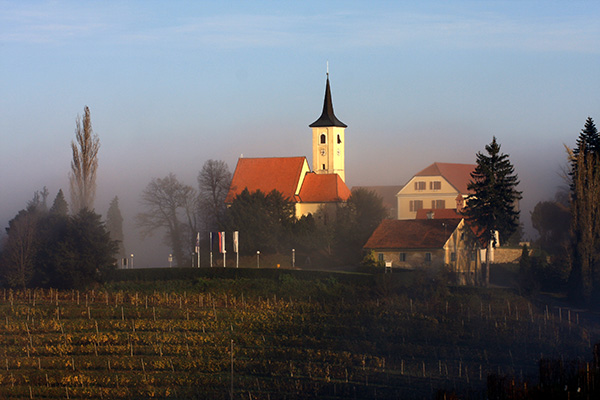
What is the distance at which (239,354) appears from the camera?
36312 millimetres

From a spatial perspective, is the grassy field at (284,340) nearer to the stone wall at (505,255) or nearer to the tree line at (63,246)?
the tree line at (63,246)

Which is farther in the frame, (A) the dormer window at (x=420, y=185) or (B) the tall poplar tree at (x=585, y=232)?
(A) the dormer window at (x=420, y=185)

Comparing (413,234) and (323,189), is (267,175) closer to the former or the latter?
Answer: (323,189)

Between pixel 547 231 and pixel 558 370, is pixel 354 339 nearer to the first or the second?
pixel 558 370

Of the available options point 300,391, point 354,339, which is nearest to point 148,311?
point 354,339

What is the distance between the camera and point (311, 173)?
80875 millimetres

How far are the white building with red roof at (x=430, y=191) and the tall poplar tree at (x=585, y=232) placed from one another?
36.9 metres

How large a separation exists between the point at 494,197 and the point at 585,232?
26.0 feet

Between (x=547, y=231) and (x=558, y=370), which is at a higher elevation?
(x=547, y=231)

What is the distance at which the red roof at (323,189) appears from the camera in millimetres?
76438

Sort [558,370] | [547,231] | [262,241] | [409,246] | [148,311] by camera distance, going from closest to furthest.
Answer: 1. [558,370]
2. [148,311]
3. [409,246]
4. [262,241]
5. [547,231]

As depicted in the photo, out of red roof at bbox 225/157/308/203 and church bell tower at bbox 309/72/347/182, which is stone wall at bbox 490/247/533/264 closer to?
red roof at bbox 225/157/308/203

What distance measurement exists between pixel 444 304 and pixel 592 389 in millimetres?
18494

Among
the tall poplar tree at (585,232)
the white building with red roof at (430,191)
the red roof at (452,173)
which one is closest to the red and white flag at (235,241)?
the tall poplar tree at (585,232)
